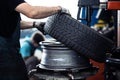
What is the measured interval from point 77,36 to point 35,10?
1.35 feet

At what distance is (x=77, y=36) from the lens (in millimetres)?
2635

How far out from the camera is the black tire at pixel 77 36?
2635mm

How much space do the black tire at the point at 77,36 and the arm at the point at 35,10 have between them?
110 millimetres

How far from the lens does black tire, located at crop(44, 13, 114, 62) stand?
8.64 ft

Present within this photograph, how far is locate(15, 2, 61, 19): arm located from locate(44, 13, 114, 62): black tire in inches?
4.3

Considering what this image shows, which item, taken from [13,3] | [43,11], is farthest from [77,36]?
[13,3]

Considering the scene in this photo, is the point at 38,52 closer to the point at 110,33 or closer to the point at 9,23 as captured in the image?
the point at 110,33

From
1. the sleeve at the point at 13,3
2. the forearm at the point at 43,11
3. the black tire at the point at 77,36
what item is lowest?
the black tire at the point at 77,36

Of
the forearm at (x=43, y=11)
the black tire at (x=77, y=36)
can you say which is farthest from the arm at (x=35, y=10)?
the black tire at (x=77, y=36)

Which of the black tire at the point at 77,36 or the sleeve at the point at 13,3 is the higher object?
the sleeve at the point at 13,3

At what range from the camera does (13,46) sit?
2703mm

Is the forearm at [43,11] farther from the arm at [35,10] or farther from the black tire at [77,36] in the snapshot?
the black tire at [77,36]

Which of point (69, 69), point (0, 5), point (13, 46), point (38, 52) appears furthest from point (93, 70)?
point (38, 52)

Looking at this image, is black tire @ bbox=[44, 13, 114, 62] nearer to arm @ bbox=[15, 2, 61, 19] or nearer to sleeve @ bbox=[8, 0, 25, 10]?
arm @ bbox=[15, 2, 61, 19]
